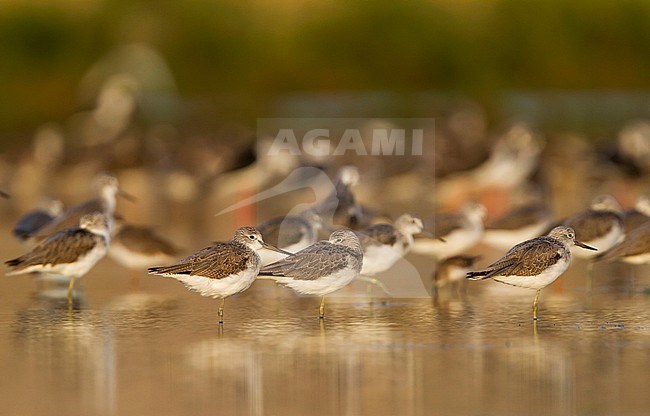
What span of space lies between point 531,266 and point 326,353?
7.86 ft

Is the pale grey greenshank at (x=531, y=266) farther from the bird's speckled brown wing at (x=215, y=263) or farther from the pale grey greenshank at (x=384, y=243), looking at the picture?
the bird's speckled brown wing at (x=215, y=263)

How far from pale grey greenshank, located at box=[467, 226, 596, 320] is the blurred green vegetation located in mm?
21610

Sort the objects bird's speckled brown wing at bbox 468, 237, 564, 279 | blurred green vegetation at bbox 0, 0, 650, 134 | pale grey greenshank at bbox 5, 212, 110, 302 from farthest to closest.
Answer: blurred green vegetation at bbox 0, 0, 650, 134
pale grey greenshank at bbox 5, 212, 110, 302
bird's speckled brown wing at bbox 468, 237, 564, 279

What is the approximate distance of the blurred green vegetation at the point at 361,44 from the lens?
3306 centimetres

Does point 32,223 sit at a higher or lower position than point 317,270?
higher

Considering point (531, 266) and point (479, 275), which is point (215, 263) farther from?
point (531, 266)

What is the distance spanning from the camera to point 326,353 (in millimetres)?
9930

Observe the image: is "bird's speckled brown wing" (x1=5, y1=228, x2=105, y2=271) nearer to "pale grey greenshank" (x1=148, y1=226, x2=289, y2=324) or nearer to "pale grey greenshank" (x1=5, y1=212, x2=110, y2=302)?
"pale grey greenshank" (x1=5, y1=212, x2=110, y2=302)

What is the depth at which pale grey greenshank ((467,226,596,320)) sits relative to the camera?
1138 cm

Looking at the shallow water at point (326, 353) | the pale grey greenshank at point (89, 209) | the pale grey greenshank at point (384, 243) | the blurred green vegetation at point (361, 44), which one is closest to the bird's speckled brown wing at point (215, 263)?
the shallow water at point (326, 353)

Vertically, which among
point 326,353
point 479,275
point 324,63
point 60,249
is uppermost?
point 324,63

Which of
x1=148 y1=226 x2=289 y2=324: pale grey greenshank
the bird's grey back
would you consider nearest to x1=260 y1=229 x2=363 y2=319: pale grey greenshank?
the bird's grey back

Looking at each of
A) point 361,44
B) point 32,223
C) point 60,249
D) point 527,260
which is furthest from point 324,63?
point 527,260

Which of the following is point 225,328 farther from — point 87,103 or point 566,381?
point 87,103
